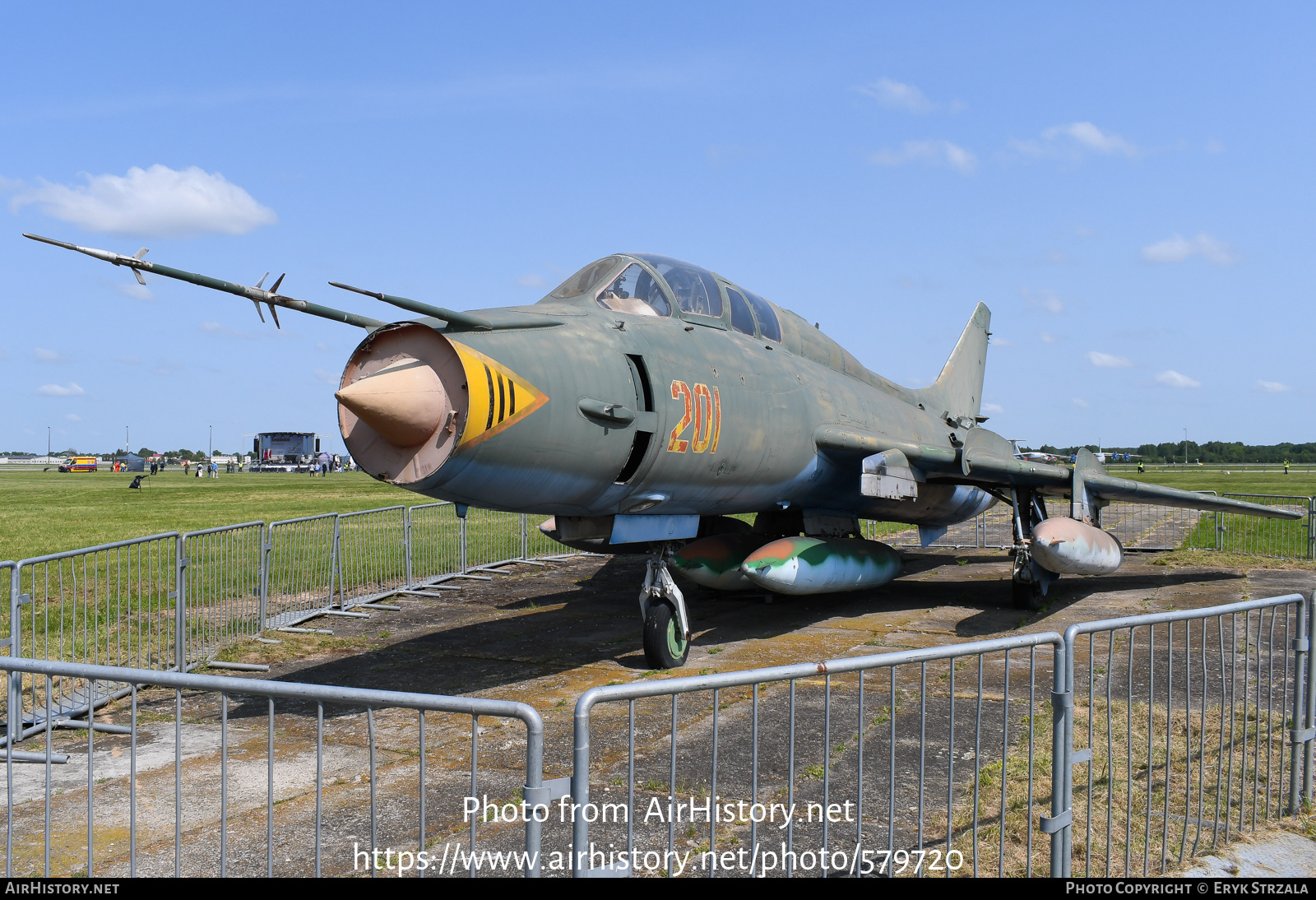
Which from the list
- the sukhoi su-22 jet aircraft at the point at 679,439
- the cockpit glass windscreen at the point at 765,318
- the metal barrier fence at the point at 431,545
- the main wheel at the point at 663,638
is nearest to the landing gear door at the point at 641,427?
the sukhoi su-22 jet aircraft at the point at 679,439

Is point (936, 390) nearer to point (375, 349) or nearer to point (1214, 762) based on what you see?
point (1214, 762)

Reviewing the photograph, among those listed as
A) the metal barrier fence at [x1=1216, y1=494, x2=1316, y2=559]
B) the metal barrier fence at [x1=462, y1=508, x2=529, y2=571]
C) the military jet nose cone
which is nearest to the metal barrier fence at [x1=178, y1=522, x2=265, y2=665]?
the metal barrier fence at [x1=462, y1=508, x2=529, y2=571]

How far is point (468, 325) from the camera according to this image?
645 centimetres

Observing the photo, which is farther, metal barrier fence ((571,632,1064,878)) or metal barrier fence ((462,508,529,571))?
metal barrier fence ((462,508,529,571))

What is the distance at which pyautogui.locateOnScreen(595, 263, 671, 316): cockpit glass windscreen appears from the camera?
333 inches

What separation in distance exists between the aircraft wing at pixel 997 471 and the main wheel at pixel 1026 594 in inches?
52.6

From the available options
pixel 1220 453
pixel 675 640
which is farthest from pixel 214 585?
pixel 1220 453

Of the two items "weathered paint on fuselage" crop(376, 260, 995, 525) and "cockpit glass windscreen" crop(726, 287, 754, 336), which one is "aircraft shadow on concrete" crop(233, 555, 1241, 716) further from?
"cockpit glass windscreen" crop(726, 287, 754, 336)

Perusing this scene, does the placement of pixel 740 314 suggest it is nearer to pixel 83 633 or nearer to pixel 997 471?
pixel 997 471

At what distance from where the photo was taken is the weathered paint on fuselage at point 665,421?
6598mm

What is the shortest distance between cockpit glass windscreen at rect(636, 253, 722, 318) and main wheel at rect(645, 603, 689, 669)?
2.88m

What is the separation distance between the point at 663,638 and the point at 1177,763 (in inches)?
168

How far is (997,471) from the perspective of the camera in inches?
463

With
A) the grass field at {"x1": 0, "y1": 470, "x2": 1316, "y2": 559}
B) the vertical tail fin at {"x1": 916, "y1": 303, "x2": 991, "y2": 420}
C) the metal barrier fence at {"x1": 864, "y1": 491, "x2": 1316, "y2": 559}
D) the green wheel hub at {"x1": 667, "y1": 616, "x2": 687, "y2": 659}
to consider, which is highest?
the vertical tail fin at {"x1": 916, "y1": 303, "x2": 991, "y2": 420}
